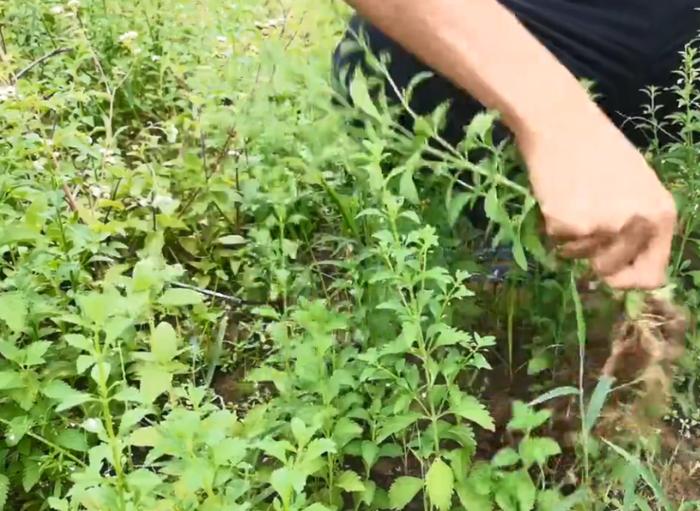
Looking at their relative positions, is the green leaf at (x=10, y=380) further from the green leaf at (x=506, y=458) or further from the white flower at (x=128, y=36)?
the white flower at (x=128, y=36)

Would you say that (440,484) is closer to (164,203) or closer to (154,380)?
(154,380)

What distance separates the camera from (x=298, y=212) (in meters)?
1.73

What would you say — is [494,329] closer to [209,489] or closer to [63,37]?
[209,489]

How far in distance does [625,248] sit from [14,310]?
0.76 m

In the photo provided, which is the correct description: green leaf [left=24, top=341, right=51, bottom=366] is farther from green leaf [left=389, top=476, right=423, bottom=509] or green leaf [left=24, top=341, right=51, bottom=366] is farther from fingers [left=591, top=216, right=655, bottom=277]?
→ fingers [left=591, top=216, right=655, bottom=277]

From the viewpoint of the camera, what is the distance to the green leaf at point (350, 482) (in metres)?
1.27

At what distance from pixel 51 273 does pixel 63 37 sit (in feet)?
3.88

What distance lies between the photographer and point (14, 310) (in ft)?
4.44

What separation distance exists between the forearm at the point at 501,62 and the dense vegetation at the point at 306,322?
0.09 metres

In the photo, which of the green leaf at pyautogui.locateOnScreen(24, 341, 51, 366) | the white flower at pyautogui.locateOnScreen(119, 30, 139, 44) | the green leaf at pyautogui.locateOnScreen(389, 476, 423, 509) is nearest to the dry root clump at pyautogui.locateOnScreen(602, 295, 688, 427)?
the green leaf at pyautogui.locateOnScreen(389, 476, 423, 509)

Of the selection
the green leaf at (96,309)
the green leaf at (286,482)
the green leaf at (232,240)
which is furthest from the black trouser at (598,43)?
the green leaf at (286,482)

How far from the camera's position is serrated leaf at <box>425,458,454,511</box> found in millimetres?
1211

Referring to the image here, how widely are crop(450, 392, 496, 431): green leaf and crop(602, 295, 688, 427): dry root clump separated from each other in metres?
0.17

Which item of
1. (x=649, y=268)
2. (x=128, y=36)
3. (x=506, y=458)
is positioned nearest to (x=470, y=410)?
(x=506, y=458)
